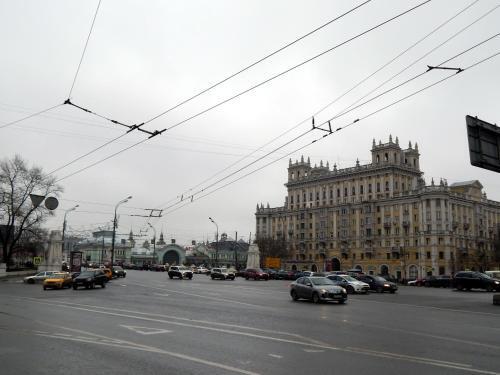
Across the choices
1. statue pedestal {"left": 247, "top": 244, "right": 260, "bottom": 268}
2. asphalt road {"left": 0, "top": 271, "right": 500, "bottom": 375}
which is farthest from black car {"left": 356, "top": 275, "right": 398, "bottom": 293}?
statue pedestal {"left": 247, "top": 244, "right": 260, "bottom": 268}

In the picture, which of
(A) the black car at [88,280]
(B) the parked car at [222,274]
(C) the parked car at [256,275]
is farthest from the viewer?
(C) the parked car at [256,275]

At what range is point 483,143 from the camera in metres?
19.4

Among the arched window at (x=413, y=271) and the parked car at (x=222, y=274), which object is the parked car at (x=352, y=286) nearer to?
the parked car at (x=222, y=274)

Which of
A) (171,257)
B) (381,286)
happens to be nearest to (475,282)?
(381,286)

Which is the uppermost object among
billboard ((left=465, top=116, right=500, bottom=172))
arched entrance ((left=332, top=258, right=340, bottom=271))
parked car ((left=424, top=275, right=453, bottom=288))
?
billboard ((left=465, top=116, right=500, bottom=172))

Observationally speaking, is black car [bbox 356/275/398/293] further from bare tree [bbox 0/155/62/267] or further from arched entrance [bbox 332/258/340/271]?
arched entrance [bbox 332/258/340/271]

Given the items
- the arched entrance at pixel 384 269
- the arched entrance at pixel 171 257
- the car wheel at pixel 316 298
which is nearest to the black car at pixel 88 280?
the car wheel at pixel 316 298

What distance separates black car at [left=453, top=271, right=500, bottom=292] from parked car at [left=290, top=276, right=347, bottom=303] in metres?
20.7

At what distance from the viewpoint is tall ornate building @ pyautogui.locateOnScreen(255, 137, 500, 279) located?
110 meters

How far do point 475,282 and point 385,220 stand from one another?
267 ft

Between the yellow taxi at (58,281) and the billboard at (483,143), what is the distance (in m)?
30.4

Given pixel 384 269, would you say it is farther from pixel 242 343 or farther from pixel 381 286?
pixel 242 343

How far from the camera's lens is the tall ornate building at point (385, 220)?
110 metres

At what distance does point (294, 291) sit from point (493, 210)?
117941 mm
